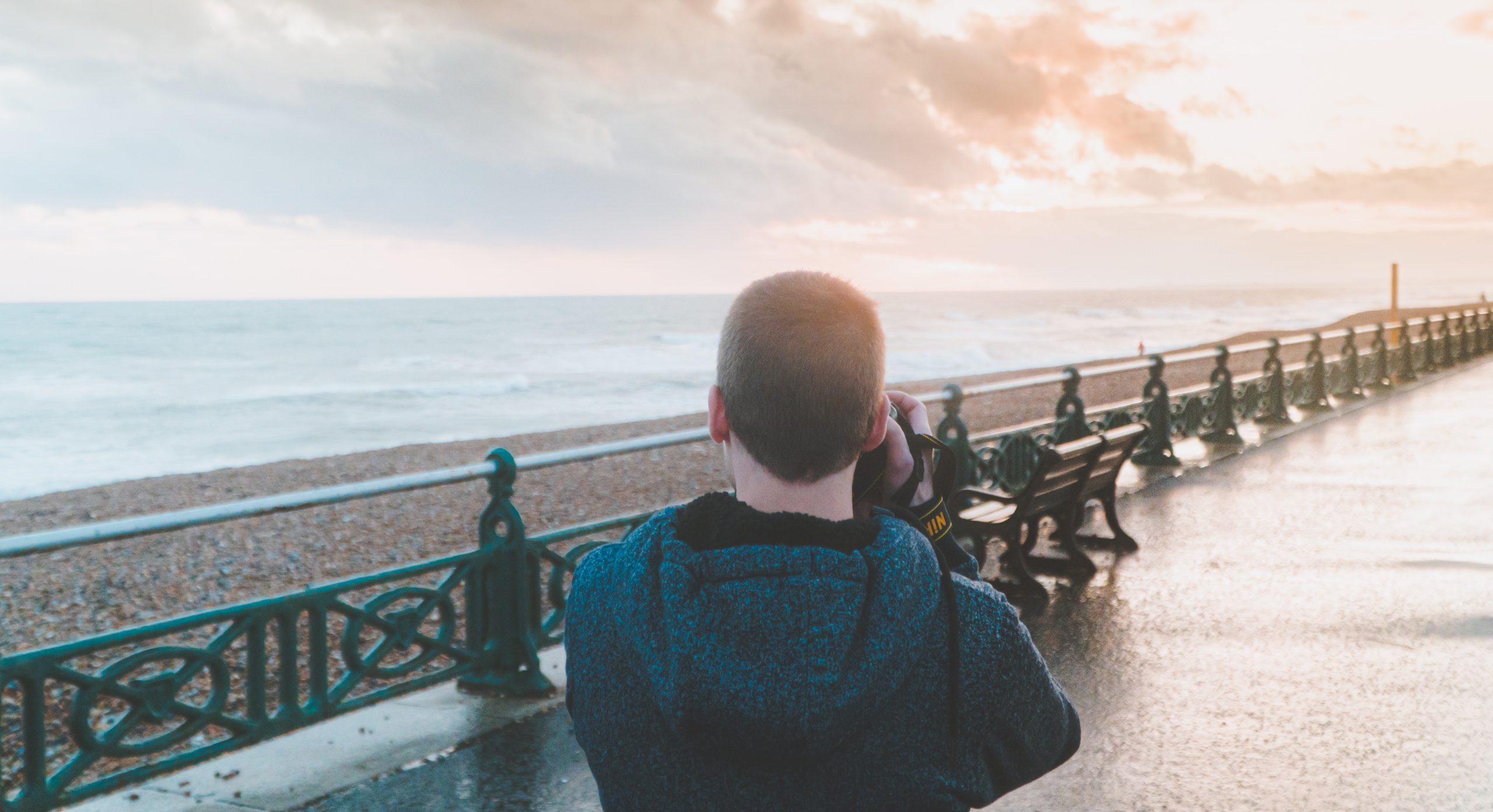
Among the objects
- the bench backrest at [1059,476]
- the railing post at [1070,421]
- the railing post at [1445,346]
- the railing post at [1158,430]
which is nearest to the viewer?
the bench backrest at [1059,476]

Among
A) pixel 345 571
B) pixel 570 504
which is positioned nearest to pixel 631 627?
pixel 345 571

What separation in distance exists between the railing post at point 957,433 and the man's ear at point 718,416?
5.81m

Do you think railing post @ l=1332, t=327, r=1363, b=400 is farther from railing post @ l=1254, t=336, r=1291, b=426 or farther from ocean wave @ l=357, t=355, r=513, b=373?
ocean wave @ l=357, t=355, r=513, b=373

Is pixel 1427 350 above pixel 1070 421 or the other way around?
the other way around

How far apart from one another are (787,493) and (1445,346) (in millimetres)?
29065

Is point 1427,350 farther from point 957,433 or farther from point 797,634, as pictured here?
point 797,634

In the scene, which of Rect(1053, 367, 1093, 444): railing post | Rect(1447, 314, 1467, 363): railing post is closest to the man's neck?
Rect(1053, 367, 1093, 444): railing post

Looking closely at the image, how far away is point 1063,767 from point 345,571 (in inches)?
414

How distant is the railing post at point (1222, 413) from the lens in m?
13.3

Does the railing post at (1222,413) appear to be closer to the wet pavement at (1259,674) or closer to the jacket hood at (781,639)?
the wet pavement at (1259,674)

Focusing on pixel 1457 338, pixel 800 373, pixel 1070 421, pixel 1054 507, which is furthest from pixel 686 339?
pixel 800 373

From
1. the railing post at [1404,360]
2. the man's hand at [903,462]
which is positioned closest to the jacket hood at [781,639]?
the man's hand at [903,462]

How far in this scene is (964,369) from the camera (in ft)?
182

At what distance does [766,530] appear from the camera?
1353 millimetres
